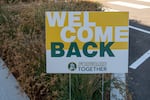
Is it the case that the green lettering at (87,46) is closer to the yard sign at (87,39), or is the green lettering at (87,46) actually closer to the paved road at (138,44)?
the yard sign at (87,39)

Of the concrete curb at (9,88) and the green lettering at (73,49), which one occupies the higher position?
the green lettering at (73,49)

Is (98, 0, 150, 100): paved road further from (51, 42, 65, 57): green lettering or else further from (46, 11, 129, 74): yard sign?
(51, 42, 65, 57): green lettering

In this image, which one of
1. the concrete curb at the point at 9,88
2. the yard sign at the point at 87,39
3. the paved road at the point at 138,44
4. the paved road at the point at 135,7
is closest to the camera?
the yard sign at the point at 87,39

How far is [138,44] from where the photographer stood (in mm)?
9117

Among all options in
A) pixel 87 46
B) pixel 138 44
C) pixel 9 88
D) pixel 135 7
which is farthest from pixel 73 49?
pixel 135 7

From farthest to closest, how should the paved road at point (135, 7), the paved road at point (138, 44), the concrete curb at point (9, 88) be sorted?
the paved road at point (135, 7)
the paved road at point (138, 44)
the concrete curb at point (9, 88)

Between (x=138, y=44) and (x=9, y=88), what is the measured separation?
416cm

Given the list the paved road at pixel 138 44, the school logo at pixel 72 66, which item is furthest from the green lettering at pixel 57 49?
the paved road at pixel 138 44

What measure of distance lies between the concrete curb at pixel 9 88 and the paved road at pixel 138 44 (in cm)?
161

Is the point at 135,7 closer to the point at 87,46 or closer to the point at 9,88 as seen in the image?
the point at 9,88

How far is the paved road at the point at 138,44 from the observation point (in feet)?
20.0

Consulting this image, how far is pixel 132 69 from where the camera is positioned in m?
7.17

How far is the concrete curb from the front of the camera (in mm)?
5426

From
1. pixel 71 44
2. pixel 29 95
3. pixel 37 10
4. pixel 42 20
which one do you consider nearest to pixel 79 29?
pixel 71 44
